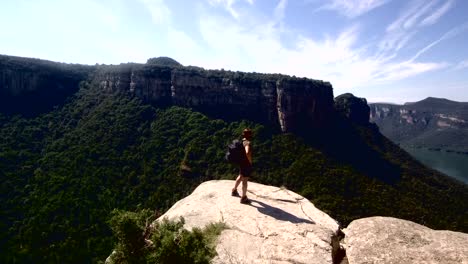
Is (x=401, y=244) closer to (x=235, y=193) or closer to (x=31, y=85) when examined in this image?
(x=235, y=193)

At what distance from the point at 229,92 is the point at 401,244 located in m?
93.8

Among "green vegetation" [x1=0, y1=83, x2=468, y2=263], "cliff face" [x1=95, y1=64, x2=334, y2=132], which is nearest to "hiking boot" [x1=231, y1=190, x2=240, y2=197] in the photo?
"green vegetation" [x1=0, y1=83, x2=468, y2=263]

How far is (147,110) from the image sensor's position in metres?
98.9

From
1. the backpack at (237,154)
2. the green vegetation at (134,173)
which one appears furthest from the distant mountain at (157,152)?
the backpack at (237,154)

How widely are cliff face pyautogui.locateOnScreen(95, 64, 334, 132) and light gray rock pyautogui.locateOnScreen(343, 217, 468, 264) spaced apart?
8635cm

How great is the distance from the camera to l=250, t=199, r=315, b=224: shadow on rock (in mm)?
11719

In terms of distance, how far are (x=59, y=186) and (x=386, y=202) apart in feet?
194

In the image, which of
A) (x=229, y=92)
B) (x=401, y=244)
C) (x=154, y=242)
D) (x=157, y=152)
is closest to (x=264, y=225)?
(x=401, y=244)

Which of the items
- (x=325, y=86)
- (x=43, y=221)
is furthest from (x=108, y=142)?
(x=325, y=86)

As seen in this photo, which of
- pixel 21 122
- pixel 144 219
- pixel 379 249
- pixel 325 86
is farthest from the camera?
pixel 325 86

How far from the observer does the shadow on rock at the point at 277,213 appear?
11719 millimetres

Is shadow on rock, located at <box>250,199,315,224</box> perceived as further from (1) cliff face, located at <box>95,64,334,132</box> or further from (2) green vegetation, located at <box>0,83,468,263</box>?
(1) cliff face, located at <box>95,64,334,132</box>

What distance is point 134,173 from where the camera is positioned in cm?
7075

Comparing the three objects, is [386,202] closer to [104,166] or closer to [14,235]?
[104,166]
